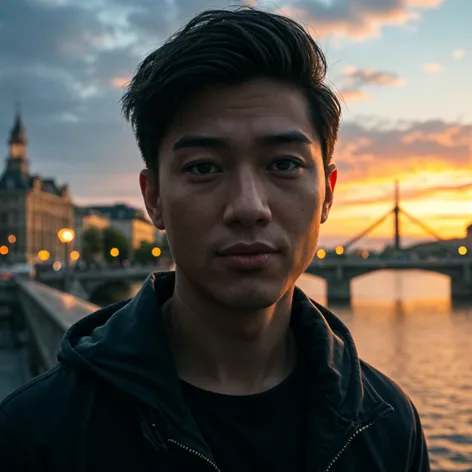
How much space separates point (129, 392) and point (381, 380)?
25.5 inches

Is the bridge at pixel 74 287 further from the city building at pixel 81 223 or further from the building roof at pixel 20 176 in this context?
the city building at pixel 81 223

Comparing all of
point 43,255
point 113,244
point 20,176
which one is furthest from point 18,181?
point 113,244

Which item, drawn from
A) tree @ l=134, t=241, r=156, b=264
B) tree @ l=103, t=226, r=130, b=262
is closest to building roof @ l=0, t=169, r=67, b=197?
tree @ l=103, t=226, r=130, b=262

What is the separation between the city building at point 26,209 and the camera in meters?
71.8

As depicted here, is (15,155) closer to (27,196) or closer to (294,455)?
(27,196)

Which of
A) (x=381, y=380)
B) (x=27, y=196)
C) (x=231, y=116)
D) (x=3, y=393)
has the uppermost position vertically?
(x=27, y=196)

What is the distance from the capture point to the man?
1.30 m

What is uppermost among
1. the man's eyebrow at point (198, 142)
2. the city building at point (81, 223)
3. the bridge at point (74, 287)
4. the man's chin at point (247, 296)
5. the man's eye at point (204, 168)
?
the city building at point (81, 223)

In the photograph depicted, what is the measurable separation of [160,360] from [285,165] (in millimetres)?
488

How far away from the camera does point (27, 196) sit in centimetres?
7231

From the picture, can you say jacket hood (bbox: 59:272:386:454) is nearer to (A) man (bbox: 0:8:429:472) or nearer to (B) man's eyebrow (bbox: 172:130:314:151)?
(A) man (bbox: 0:8:429:472)

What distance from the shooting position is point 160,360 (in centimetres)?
136

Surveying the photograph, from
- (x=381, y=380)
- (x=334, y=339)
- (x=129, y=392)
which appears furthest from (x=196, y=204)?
(x=381, y=380)

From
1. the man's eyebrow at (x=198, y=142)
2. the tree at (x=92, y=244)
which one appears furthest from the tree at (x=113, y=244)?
the man's eyebrow at (x=198, y=142)
